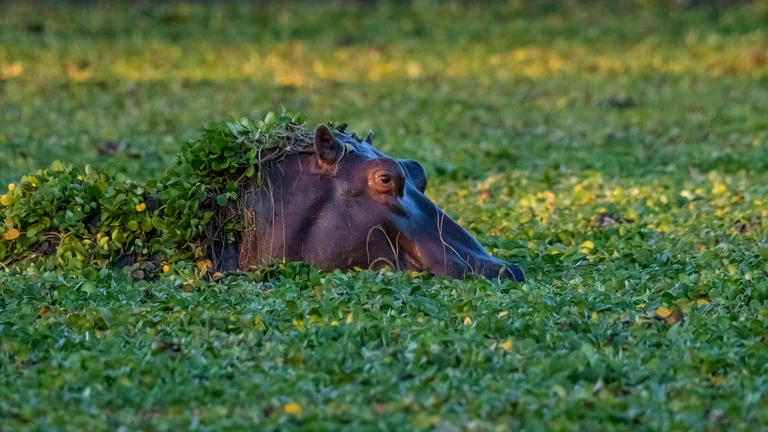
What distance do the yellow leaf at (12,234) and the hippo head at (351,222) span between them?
118 centimetres

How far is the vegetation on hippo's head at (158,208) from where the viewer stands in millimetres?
6539

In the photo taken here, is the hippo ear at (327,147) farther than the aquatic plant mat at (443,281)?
Yes

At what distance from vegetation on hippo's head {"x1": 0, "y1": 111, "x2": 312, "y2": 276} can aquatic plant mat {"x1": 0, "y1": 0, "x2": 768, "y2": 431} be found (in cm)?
6

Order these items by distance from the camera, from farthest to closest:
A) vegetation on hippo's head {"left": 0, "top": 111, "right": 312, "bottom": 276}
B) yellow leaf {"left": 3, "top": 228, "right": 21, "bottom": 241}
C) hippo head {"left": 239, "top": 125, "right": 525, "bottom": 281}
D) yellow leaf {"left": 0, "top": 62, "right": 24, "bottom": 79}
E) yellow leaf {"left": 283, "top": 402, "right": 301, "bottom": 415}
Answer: yellow leaf {"left": 0, "top": 62, "right": 24, "bottom": 79} → yellow leaf {"left": 3, "top": 228, "right": 21, "bottom": 241} → vegetation on hippo's head {"left": 0, "top": 111, "right": 312, "bottom": 276} → hippo head {"left": 239, "top": 125, "right": 525, "bottom": 281} → yellow leaf {"left": 283, "top": 402, "right": 301, "bottom": 415}

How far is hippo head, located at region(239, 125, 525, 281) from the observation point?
630cm

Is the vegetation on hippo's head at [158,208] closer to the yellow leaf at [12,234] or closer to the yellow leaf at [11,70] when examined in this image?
the yellow leaf at [12,234]

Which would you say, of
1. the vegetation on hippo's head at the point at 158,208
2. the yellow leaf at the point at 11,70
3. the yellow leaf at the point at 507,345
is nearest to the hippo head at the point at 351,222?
the vegetation on hippo's head at the point at 158,208

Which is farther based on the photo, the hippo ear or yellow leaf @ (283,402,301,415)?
the hippo ear

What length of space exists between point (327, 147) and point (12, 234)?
169cm

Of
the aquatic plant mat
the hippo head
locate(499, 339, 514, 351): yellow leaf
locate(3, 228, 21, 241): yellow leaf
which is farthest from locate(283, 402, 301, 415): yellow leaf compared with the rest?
locate(3, 228, 21, 241): yellow leaf

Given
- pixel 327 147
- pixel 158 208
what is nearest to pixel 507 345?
pixel 327 147

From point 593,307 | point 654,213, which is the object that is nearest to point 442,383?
point 593,307

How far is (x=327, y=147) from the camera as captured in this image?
645 cm

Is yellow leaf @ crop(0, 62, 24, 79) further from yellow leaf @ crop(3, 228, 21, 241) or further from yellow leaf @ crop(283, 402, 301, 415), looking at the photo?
yellow leaf @ crop(283, 402, 301, 415)
